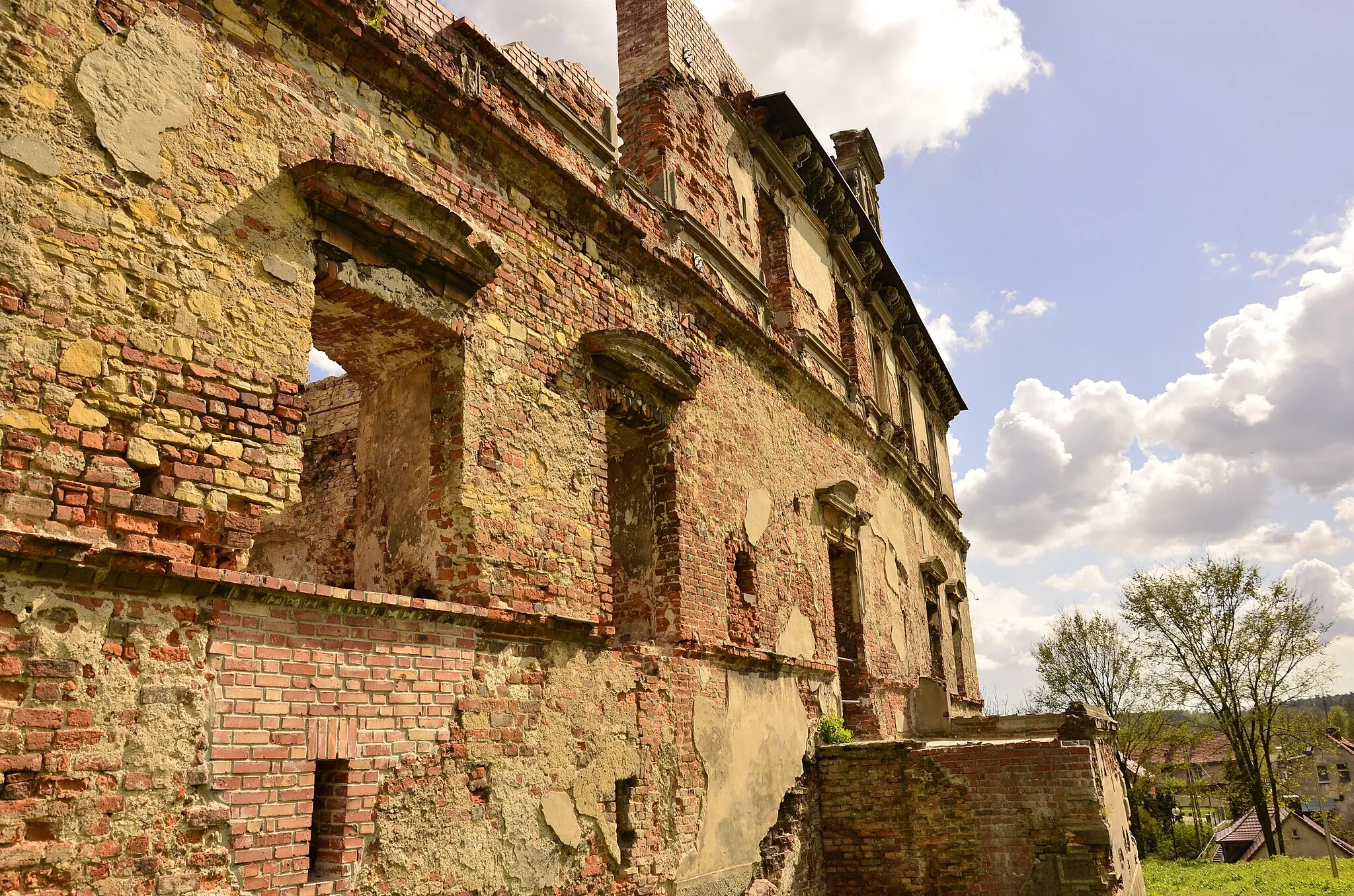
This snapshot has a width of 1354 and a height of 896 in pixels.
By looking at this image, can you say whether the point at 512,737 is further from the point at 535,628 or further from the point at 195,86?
the point at 195,86

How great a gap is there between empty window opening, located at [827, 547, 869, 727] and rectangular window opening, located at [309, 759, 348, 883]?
7.74m

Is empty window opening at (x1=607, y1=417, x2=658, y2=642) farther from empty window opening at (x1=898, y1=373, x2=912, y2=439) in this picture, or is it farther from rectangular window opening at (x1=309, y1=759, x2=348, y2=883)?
empty window opening at (x1=898, y1=373, x2=912, y2=439)

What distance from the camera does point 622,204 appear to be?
781 cm

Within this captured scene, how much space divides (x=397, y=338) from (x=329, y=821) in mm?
2758

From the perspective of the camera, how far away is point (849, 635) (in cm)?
1209

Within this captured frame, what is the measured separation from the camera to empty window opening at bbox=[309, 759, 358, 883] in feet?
14.3

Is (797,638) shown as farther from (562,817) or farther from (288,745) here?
(288,745)

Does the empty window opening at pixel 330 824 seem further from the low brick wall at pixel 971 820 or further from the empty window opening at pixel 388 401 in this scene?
the low brick wall at pixel 971 820

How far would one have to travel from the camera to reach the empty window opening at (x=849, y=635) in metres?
11.7

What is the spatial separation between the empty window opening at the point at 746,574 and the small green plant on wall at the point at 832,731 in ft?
6.34

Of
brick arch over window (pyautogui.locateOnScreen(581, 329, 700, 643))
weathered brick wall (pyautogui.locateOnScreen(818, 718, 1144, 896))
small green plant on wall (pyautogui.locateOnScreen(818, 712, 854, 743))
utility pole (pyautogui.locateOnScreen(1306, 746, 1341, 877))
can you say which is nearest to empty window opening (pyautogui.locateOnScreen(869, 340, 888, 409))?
small green plant on wall (pyautogui.locateOnScreen(818, 712, 854, 743))

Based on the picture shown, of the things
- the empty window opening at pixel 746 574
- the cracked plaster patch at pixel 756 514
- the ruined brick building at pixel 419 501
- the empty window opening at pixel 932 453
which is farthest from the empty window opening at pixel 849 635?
the empty window opening at pixel 932 453

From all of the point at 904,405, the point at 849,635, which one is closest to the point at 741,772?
the point at 849,635

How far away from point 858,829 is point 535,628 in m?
5.09
